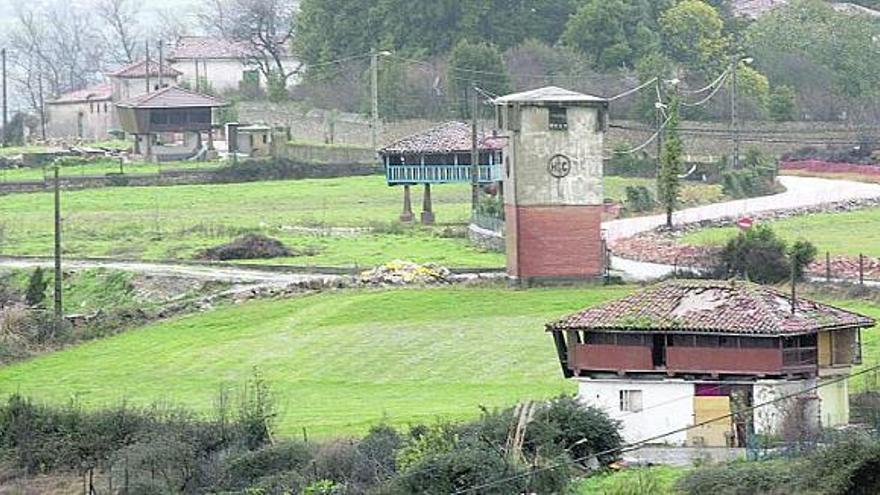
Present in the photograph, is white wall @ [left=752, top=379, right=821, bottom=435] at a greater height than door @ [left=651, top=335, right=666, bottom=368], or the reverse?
door @ [left=651, top=335, right=666, bottom=368]

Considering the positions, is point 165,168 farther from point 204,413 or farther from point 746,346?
point 746,346

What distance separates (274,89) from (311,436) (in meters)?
63.3

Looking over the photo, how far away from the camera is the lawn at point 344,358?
43.2 m

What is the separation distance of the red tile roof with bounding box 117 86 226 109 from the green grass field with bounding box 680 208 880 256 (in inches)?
1178

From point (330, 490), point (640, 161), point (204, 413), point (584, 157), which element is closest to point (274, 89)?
point (640, 161)

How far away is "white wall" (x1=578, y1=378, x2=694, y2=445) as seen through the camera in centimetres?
3891

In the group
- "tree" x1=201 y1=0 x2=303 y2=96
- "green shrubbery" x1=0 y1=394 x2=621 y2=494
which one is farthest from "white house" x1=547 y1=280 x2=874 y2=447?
"tree" x1=201 y1=0 x2=303 y2=96

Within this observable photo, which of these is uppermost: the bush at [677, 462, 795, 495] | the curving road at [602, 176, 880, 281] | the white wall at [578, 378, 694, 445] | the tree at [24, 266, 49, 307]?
the curving road at [602, 176, 880, 281]

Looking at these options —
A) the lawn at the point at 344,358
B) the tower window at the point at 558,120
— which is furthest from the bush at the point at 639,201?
the lawn at the point at 344,358

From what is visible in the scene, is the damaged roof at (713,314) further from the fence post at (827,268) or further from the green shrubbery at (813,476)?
the fence post at (827,268)

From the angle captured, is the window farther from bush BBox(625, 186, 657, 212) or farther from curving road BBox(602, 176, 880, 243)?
bush BBox(625, 186, 657, 212)

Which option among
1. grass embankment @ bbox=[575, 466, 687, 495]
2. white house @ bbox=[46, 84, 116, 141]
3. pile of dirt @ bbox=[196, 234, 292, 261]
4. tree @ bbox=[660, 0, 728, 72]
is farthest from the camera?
white house @ bbox=[46, 84, 116, 141]

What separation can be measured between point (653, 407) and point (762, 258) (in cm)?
1474

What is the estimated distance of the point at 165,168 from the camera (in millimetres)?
88312
